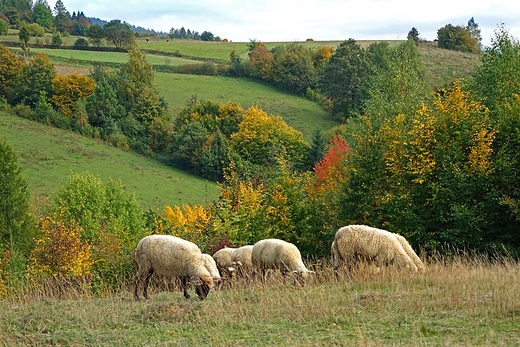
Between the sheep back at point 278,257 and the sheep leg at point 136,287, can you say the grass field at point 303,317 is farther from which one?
the sheep back at point 278,257

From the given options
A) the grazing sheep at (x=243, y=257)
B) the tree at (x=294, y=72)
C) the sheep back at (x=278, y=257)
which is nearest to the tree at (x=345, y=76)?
the tree at (x=294, y=72)

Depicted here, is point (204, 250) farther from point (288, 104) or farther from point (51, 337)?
point (288, 104)

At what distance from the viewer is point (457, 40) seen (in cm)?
11856

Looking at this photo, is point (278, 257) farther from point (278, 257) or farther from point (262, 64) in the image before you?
point (262, 64)

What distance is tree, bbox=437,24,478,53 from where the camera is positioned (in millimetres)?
117688

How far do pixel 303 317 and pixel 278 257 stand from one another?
7.34m

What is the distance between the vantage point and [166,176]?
7306 centimetres

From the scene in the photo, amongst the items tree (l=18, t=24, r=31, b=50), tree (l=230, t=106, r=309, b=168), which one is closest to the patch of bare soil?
tree (l=18, t=24, r=31, b=50)

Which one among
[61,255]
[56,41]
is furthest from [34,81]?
[61,255]

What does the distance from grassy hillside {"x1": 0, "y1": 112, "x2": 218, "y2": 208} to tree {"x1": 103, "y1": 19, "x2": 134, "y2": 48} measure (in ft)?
188

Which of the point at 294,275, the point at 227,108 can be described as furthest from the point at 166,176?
the point at 294,275

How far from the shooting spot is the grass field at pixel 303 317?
10273 millimetres

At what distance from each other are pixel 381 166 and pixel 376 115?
9196 mm

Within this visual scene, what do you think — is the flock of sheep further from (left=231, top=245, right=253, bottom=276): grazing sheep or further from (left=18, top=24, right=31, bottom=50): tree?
(left=18, top=24, right=31, bottom=50): tree
